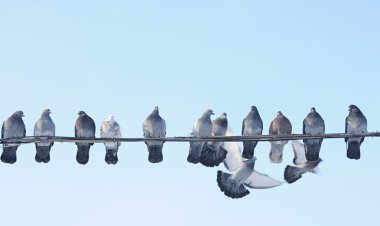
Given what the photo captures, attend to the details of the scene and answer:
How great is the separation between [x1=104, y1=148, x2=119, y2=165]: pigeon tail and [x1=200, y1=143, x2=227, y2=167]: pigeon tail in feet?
5.74

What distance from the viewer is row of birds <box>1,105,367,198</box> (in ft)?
59.3

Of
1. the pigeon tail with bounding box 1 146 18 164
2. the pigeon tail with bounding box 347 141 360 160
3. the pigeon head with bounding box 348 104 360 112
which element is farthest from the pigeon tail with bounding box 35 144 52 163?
the pigeon head with bounding box 348 104 360 112

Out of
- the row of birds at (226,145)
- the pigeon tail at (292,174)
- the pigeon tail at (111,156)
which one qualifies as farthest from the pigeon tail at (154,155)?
the pigeon tail at (292,174)

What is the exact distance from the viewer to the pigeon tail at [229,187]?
60.3ft

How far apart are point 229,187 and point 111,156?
2.34 m

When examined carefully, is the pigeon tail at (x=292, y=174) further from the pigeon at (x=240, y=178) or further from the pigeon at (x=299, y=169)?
the pigeon at (x=240, y=178)

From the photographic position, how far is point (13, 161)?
18078mm

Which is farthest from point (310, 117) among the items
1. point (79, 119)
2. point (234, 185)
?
point (79, 119)

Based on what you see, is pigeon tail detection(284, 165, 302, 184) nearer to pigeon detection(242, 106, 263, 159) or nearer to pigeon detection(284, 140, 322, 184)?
pigeon detection(284, 140, 322, 184)

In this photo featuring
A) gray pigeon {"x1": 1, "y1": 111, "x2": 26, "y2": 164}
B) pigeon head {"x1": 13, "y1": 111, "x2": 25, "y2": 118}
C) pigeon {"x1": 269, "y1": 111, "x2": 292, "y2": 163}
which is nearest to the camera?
gray pigeon {"x1": 1, "y1": 111, "x2": 26, "y2": 164}

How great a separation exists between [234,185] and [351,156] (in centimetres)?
239

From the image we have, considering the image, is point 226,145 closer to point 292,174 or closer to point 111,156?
point 292,174

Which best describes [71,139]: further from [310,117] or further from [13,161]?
[310,117]

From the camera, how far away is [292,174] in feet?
60.1
